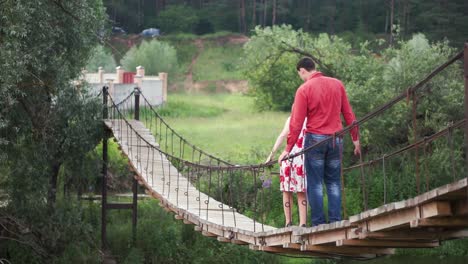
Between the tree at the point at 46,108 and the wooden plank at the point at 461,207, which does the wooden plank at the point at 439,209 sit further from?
the tree at the point at 46,108

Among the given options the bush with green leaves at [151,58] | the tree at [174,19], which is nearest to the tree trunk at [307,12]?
the tree at [174,19]

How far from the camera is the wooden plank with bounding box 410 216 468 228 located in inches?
274

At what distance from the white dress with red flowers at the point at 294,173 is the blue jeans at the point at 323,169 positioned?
0.60ft

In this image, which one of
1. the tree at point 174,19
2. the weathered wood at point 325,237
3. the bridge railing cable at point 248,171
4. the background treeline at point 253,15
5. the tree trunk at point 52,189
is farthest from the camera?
the tree at point 174,19

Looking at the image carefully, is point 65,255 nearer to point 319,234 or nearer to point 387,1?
point 319,234

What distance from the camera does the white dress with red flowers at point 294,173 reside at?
27.5 feet

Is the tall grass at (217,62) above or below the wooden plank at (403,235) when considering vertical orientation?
above

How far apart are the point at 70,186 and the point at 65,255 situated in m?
2.98

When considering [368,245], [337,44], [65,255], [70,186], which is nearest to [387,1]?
[337,44]

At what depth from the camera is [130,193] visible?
2272 cm

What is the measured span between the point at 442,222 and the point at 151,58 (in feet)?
112

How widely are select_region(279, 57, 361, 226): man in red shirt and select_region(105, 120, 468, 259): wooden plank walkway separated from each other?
316 millimetres

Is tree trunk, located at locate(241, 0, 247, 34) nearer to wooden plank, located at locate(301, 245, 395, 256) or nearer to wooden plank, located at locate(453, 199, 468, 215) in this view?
wooden plank, located at locate(301, 245, 395, 256)

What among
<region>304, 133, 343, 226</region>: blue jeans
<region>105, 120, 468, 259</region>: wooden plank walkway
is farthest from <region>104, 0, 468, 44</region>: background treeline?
<region>304, 133, 343, 226</region>: blue jeans
